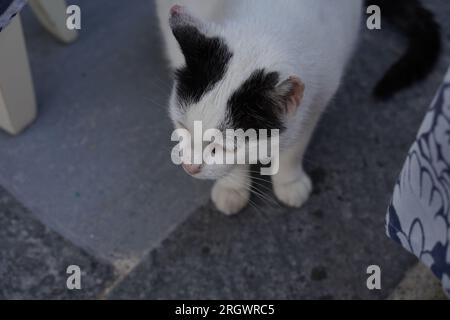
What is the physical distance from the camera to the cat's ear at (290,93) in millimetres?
1242

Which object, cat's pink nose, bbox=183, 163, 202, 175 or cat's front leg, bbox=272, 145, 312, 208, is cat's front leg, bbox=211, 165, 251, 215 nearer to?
cat's front leg, bbox=272, 145, 312, 208

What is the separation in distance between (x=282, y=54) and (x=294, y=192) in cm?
67

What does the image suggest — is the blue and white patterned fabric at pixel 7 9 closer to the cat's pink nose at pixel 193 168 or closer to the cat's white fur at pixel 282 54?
the cat's white fur at pixel 282 54

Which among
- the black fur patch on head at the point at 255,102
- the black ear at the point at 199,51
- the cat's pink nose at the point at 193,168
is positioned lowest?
the cat's pink nose at the point at 193,168

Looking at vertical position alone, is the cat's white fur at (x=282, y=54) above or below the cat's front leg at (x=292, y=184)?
above

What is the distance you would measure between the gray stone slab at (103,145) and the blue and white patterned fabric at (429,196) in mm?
830

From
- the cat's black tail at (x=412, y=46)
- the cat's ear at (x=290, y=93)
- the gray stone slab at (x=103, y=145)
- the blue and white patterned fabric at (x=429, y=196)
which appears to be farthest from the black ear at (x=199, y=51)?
the cat's black tail at (x=412, y=46)

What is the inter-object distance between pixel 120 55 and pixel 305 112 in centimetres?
101

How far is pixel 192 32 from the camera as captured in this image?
1317 mm

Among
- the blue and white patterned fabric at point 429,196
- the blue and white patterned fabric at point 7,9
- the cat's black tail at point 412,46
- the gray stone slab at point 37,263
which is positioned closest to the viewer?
the blue and white patterned fabric at point 429,196

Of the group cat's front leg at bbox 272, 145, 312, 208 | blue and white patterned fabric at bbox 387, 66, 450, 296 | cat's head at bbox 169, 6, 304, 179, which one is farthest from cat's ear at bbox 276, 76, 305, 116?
cat's front leg at bbox 272, 145, 312, 208
